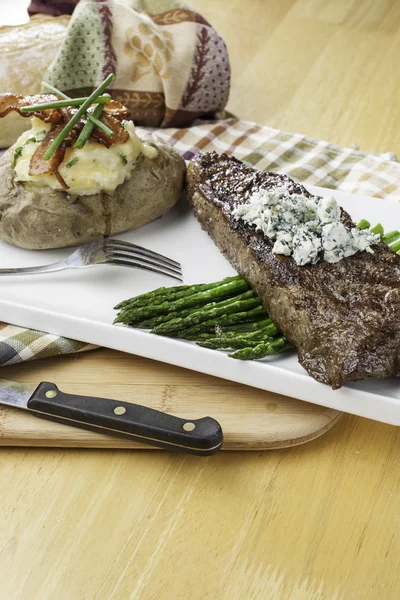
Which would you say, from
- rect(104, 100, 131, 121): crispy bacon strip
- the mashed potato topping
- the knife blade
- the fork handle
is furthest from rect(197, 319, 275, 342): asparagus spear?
rect(104, 100, 131, 121): crispy bacon strip

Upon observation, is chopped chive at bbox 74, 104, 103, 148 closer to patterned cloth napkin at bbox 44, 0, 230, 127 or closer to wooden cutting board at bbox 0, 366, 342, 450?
wooden cutting board at bbox 0, 366, 342, 450

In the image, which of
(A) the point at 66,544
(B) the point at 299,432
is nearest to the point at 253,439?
(B) the point at 299,432

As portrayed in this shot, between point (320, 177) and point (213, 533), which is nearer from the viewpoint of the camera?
point (213, 533)

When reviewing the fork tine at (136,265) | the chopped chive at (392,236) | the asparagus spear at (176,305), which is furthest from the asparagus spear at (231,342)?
the chopped chive at (392,236)

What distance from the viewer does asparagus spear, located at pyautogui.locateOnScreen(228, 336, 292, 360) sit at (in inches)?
121

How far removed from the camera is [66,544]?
2672 mm

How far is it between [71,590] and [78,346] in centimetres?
121

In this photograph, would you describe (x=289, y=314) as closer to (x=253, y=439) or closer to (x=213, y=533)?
(x=253, y=439)

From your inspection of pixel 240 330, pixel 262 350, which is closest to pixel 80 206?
pixel 240 330

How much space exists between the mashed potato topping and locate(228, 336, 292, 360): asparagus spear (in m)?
1.33

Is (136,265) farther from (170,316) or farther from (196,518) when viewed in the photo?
(196,518)

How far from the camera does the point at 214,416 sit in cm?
309

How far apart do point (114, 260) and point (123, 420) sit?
45.7 inches

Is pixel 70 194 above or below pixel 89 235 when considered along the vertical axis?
above
